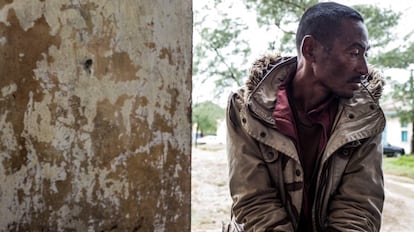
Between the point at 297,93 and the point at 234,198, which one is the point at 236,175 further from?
the point at 297,93

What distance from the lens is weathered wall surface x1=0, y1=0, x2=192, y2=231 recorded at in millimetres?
636

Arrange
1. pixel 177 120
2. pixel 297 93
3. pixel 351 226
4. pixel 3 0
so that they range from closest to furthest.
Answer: pixel 3 0, pixel 177 120, pixel 351 226, pixel 297 93

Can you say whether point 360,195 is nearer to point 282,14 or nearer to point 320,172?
point 320,172

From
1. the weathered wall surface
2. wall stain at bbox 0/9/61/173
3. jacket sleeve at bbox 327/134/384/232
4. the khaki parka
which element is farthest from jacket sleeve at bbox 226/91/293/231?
wall stain at bbox 0/9/61/173

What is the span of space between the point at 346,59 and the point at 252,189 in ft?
1.28

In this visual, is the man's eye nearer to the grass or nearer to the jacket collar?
the jacket collar

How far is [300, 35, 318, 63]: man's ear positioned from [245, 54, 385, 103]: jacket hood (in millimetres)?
113

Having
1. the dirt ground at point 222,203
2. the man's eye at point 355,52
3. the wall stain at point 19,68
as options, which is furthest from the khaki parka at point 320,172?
the dirt ground at point 222,203

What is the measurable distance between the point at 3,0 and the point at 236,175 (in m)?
0.70

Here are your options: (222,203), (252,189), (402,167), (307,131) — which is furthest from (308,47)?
(402,167)

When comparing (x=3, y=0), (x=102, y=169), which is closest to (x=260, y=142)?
(x=102, y=169)

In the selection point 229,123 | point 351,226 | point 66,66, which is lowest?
point 351,226

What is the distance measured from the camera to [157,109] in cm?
71

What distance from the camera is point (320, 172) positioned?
3.49 feet
